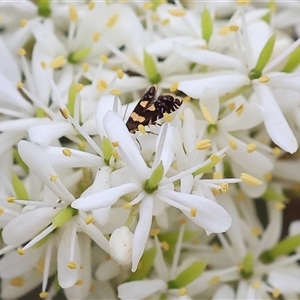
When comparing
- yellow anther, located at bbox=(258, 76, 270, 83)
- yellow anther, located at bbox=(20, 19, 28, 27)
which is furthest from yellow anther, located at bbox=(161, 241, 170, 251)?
yellow anther, located at bbox=(20, 19, 28, 27)

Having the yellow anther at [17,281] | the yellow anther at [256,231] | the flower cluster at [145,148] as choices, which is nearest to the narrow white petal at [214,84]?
the flower cluster at [145,148]

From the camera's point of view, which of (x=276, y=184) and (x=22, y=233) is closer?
(x=22, y=233)

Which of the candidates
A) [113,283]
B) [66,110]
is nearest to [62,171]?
[66,110]

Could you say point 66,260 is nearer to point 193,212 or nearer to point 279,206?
point 193,212

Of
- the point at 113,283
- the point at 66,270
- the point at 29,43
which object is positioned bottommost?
the point at 113,283

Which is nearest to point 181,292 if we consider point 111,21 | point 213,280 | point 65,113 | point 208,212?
point 213,280

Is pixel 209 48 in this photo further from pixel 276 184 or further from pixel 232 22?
pixel 276 184

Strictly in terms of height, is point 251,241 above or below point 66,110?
below
